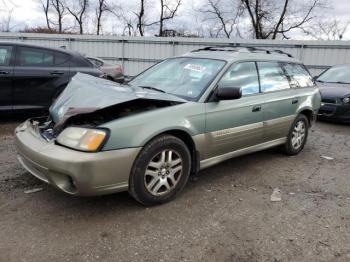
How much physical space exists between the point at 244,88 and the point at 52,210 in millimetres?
2624

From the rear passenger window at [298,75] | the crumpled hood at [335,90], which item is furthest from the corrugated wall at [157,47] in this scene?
the rear passenger window at [298,75]

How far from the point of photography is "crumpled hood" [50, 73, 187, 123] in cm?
326

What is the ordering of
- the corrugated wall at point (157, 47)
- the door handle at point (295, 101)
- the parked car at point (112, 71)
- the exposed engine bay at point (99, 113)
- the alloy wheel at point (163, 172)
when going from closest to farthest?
the exposed engine bay at point (99, 113) → the alloy wheel at point (163, 172) → the door handle at point (295, 101) → the parked car at point (112, 71) → the corrugated wall at point (157, 47)

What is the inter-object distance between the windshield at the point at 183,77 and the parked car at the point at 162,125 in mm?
13

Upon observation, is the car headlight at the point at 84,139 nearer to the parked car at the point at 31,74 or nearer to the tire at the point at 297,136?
the tire at the point at 297,136

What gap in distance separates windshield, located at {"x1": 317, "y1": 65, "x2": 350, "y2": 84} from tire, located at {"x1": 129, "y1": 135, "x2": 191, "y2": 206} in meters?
6.99

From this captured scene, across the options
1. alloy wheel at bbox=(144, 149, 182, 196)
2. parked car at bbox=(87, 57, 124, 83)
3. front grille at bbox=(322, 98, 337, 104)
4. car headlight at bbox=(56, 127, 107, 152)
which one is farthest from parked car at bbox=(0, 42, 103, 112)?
front grille at bbox=(322, 98, 337, 104)

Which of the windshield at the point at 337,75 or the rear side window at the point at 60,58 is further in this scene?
the windshield at the point at 337,75

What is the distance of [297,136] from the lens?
5430 mm

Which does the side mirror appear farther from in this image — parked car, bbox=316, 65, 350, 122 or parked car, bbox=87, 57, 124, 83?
parked car, bbox=87, 57, 124, 83

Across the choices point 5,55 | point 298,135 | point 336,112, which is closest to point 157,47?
point 336,112

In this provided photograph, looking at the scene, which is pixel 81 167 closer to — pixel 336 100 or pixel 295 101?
pixel 295 101

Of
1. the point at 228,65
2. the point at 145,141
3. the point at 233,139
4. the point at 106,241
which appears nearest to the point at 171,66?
the point at 228,65

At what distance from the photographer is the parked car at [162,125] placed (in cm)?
301
